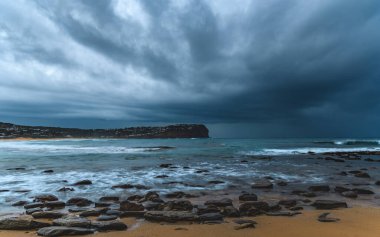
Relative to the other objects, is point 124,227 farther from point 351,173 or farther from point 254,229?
point 351,173

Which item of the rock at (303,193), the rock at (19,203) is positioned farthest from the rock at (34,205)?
the rock at (303,193)

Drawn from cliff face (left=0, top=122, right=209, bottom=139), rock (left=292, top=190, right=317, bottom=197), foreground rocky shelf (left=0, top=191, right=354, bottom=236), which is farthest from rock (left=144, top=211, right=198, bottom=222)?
cliff face (left=0, top=122, right=209, bottom=139)

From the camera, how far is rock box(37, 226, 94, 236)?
6.48 meters

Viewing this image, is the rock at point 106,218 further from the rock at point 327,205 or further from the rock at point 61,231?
the rock at point 327,205

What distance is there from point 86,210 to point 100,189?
426 centimetres

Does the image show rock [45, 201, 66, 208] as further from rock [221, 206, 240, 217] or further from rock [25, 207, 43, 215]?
rock [221, 206, 240, 217]

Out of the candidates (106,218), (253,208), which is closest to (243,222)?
(253,208)

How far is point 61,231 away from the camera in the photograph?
21.4ft

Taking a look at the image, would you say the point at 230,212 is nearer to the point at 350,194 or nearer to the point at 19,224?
the point at 19,224

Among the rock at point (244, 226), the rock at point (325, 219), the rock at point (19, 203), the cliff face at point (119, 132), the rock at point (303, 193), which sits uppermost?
the cliff face at point (119, 132)

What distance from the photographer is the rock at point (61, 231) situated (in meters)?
6.48

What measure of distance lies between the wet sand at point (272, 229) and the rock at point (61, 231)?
22cm

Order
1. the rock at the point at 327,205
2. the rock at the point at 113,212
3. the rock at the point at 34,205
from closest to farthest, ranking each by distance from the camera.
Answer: the rock at the point at 113,212
the rock at the point at 34,205
the rock at the point at 327,205

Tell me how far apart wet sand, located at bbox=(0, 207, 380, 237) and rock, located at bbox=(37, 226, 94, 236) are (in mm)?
222
